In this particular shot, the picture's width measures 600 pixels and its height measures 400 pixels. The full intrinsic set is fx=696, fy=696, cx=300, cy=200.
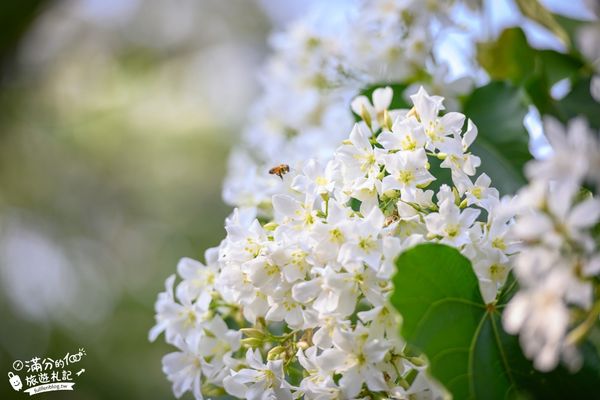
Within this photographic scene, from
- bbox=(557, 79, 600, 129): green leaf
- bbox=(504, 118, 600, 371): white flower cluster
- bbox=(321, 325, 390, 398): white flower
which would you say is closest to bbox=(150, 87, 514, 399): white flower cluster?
bbox=(321, 325, 390, 398): white flower

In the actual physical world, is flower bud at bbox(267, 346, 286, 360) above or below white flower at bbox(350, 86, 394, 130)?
below

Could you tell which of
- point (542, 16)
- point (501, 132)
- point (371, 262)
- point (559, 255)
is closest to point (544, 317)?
point (559, 255)

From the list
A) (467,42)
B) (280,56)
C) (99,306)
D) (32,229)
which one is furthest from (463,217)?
(32,229)

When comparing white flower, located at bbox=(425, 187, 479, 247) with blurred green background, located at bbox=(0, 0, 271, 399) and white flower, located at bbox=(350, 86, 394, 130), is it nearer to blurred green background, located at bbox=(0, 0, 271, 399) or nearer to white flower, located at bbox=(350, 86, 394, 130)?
white flower, located at bbox=(350, 86, 394, 130)

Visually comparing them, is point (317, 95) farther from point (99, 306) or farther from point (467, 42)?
point (99, 306)

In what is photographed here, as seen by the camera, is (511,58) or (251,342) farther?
(511,58)

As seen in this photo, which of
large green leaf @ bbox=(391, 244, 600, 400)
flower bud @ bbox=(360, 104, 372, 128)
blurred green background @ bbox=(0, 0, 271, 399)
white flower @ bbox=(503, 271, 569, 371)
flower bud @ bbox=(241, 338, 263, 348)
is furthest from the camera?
blurred green background @ bbox=(0, 0, 271, 399)

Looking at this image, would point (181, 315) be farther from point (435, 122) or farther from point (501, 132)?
point (501, 132)
